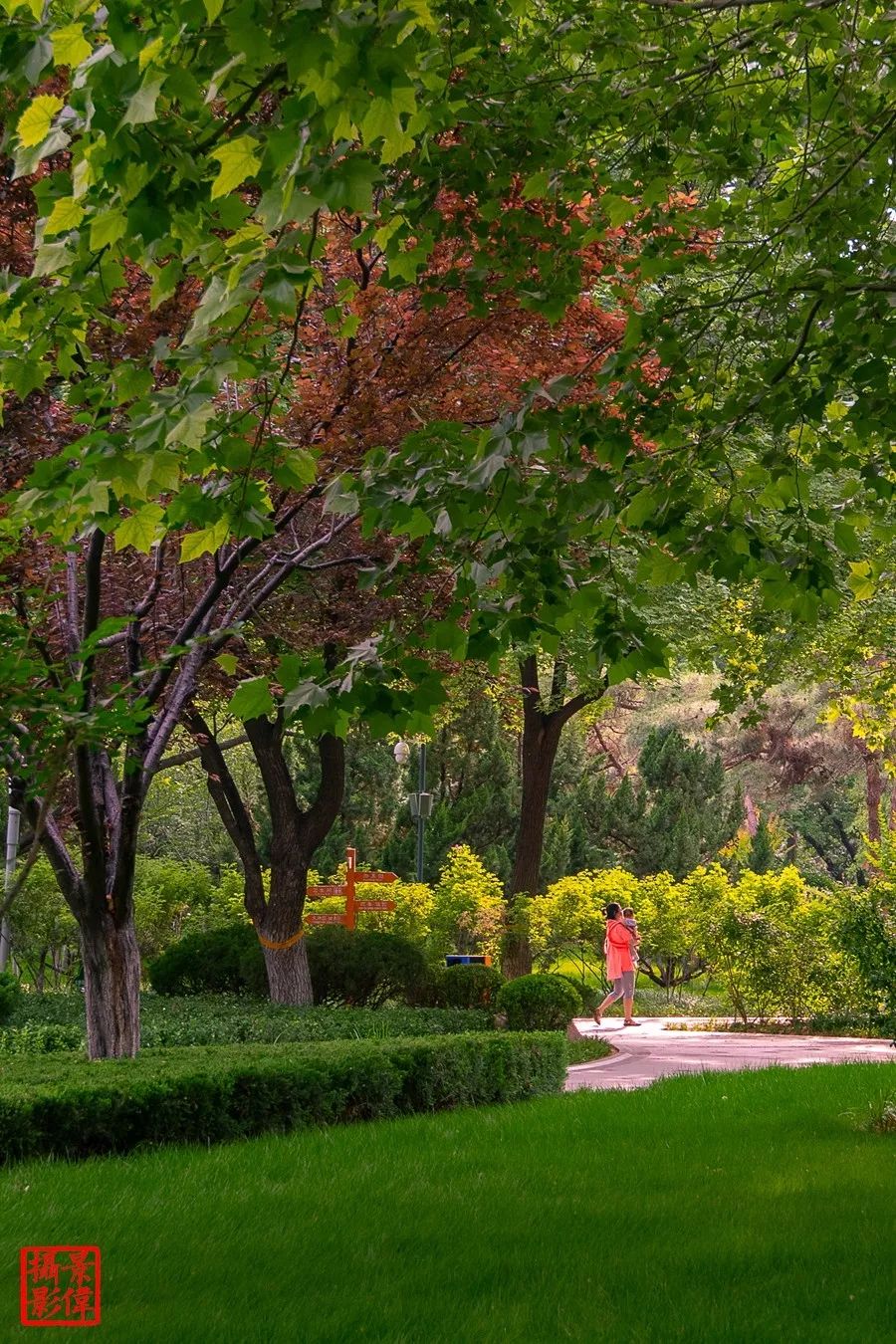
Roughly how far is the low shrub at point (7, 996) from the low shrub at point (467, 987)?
5231 mm

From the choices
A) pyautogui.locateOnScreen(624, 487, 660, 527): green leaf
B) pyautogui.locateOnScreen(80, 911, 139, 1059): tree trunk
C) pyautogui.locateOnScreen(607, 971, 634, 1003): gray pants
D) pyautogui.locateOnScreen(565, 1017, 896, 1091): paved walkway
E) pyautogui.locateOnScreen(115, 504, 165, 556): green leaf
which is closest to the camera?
pyautogui.locateOnScreen(115, 504, 165, 556): green leaf

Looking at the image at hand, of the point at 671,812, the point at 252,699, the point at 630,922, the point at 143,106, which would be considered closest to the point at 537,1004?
the point at 630,922

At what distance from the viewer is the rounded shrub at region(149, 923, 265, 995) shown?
59.6 feet

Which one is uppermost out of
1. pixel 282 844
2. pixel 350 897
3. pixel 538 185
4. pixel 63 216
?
pixel 538 185

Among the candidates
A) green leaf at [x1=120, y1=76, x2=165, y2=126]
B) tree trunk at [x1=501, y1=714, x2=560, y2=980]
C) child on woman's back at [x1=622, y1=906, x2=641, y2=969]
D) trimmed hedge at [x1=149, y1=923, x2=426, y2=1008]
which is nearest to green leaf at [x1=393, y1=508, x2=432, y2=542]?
green leaf at [x1=120, y1=76, x2=165, y2=126]

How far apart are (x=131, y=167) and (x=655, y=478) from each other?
298 cm

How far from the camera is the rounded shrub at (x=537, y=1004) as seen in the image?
1498 centimetres

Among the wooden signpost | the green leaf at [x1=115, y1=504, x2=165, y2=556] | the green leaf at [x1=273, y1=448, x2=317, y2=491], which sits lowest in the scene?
the wooden signpost

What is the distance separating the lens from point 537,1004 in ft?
49.2

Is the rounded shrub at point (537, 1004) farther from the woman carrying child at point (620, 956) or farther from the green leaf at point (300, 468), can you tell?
the green leaf at point (300, 468)

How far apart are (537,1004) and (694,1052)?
242 centimetres

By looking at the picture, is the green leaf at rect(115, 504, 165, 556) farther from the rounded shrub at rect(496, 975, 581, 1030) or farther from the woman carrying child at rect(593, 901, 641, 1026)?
the woman carrying child at rect(593, 901, 641, 1026)

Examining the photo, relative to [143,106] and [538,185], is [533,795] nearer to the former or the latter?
[538,185]

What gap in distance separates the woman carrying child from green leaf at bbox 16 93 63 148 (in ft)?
55.8
